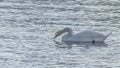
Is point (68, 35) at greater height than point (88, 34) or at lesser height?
lesser

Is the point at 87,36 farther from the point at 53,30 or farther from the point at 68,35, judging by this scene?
the point at 53,30

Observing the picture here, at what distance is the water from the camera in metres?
19.5

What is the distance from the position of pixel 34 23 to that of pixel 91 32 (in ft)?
11.1

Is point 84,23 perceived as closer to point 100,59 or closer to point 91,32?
point 91,32

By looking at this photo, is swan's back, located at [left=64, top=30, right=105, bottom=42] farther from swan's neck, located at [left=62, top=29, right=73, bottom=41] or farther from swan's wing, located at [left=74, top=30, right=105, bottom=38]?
swan's neck, located at [left=62, top=29, right=73, bottom=41]

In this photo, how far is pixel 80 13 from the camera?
29.7 m

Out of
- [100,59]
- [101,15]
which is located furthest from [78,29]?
[100,59]

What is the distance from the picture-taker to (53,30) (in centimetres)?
2523

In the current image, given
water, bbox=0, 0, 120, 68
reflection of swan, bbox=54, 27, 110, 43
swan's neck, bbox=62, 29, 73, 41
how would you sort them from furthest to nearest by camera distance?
swan's neck, bbox=62, 29, 73, 41 < reflection of swan, bbox=54, 27, 110, 43 < water, bbox=0, 0, 120, 68

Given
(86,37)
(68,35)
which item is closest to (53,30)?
(68,35)

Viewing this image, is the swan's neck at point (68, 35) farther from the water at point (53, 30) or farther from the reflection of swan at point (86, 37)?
the water at point (53, 30)

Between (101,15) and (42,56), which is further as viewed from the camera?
(101,15)

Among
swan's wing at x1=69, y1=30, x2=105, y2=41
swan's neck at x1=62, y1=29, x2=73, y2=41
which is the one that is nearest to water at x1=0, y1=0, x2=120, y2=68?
swan's neck at x1=62, y1=29, x2=73, y2=41

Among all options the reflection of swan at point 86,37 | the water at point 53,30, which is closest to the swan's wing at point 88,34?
the reflection of swan at point 86,37
